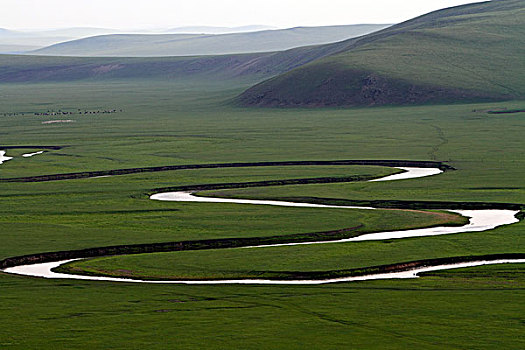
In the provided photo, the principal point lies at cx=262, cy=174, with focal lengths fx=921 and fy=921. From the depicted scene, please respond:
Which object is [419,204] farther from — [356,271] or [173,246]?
[356,271]

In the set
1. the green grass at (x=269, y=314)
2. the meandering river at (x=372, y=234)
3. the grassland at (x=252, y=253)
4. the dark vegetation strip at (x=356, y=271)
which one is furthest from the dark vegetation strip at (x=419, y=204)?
the green grass at (x=269, y=314)

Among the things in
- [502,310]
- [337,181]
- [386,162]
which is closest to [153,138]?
[386,162]

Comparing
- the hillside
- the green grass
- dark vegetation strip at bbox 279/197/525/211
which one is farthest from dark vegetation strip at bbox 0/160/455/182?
the hillside

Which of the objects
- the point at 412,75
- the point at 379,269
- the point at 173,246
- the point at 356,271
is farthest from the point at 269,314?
the point at 412,75

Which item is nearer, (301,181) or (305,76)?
(301,181)

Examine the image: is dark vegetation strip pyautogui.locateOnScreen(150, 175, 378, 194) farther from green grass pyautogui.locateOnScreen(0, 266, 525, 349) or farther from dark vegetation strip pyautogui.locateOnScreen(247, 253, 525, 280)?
green grass pyautogui.locateOnScreen(0, 266, 525, 349)

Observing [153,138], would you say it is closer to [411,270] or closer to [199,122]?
[199,122]

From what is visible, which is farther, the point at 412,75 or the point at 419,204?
the point at 412,75
